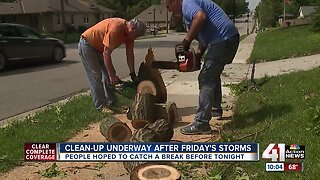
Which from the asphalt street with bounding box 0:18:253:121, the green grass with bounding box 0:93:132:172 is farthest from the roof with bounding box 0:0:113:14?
the green grass with bounding box 0:93:132:172

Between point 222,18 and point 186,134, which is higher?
point 222,18

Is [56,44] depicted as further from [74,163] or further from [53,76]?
[74,163]

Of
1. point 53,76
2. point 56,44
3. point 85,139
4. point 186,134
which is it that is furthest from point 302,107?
point 56,44

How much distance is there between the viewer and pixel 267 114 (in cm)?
632

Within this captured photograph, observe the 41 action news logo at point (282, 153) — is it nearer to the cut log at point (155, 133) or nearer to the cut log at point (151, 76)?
the cut log at point (155, 133)

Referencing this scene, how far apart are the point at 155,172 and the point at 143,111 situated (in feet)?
8.98

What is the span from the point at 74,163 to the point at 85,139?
1.05 meters

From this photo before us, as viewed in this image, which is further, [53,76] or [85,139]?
[53,76]

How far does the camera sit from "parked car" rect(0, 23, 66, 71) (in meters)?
14.7

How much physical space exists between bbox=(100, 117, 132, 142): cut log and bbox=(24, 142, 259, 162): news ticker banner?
1.09m

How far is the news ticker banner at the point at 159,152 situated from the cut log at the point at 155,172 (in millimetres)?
268

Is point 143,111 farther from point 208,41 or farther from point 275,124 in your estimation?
point 275,124

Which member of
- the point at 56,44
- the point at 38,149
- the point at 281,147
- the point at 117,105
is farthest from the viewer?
the point at 56,44

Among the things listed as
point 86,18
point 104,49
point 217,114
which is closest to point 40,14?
point 86,18
